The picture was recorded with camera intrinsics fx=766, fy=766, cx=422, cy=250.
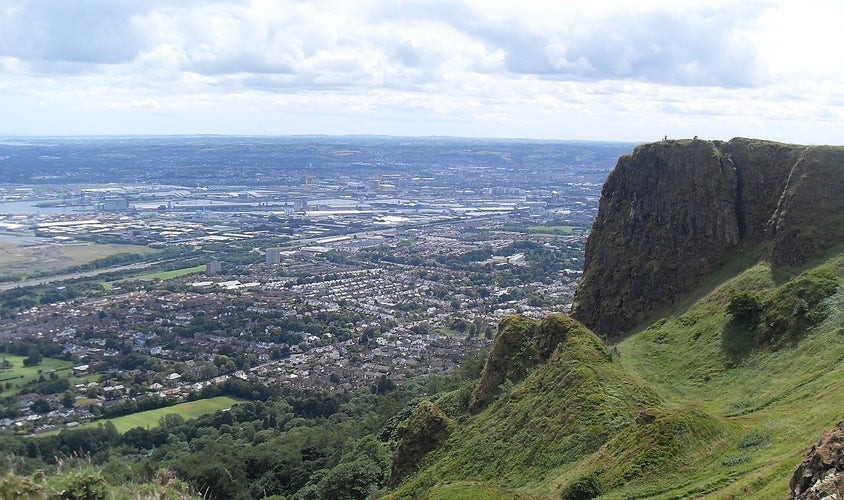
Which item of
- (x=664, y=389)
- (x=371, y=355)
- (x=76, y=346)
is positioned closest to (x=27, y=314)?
(x=76, y=346)

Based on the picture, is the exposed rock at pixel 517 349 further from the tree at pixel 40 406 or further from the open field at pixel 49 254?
the open field at pixel 49 254

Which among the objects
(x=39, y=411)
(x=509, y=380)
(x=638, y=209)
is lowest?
(x=39, y=411)

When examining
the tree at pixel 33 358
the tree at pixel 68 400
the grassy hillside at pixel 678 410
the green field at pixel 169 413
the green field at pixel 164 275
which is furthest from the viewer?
the green field at pixel 164 275

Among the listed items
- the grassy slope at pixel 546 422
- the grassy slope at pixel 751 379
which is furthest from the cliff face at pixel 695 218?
the grassy slope at pixel 546 422

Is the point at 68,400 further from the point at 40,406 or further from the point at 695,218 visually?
the point at 695,218

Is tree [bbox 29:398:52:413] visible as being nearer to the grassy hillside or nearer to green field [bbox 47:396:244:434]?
green field [bbox 47:396:244:434]

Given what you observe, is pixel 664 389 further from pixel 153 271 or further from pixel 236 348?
pixel 153 271

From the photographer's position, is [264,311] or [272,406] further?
[264,311]

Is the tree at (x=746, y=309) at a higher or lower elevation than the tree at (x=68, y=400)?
higher
